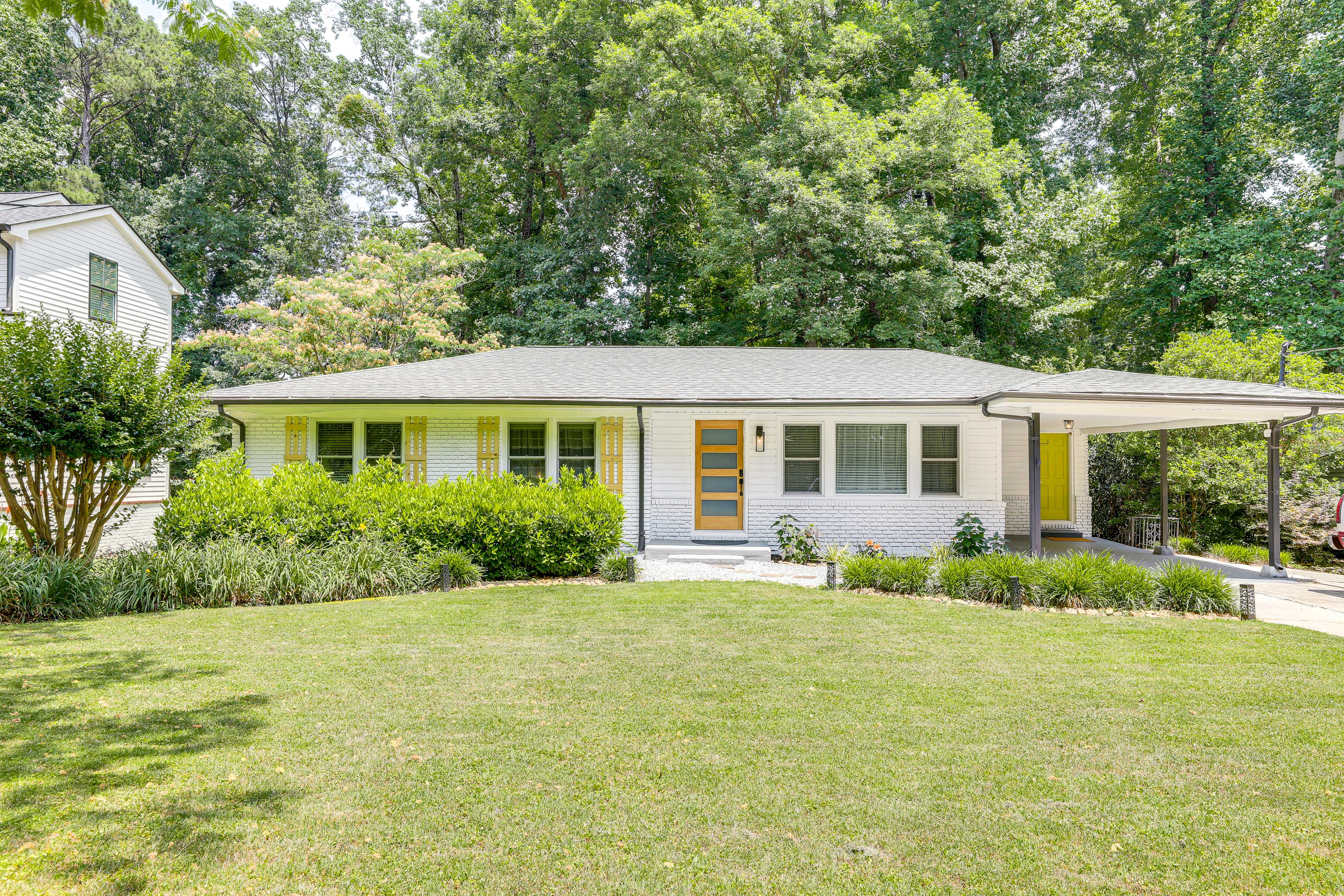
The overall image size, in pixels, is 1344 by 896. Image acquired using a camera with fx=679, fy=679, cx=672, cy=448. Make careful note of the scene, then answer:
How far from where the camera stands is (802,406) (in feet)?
37.4

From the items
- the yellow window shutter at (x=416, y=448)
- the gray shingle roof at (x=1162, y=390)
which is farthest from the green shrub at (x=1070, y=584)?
the yellow window shutter at (x=416, y=448)

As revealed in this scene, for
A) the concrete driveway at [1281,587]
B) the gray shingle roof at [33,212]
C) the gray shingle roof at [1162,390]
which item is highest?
the gray shingle roof at [33,212]

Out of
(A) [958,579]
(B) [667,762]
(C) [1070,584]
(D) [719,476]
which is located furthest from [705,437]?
(B) [667,762]

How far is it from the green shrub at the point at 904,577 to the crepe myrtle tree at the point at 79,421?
879cm

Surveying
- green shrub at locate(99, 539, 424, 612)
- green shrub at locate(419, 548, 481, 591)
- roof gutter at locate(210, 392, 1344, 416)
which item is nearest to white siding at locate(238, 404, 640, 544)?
roof gutter at locate(210, 392, 1344, 416)

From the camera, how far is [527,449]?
12430 millimetres

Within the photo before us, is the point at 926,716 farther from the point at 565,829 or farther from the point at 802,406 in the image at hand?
the point at 802,406

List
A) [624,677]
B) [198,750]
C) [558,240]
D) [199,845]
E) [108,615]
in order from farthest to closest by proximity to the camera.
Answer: [558,240]
[108,615]
[624,677]
[198,750]
[199,845]

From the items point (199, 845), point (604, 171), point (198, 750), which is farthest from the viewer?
point (604, 171)

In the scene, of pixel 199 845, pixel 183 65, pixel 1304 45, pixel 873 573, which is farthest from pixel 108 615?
pixel 1304 45

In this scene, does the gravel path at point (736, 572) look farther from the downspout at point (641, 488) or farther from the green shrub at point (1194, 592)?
the green shrub at point (1194, 592)

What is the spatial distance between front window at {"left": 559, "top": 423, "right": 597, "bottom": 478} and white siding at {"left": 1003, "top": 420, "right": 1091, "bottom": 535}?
25.9 ft

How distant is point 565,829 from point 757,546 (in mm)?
8682

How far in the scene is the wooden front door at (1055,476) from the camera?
44.4ft
